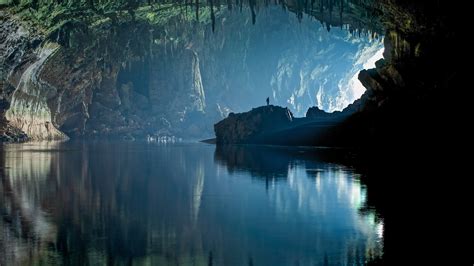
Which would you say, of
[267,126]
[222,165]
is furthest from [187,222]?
[267,126]

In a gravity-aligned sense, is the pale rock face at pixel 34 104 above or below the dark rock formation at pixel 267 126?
above

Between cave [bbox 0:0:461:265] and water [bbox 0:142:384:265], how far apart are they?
55 mm

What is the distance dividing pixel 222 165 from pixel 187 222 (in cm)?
2019

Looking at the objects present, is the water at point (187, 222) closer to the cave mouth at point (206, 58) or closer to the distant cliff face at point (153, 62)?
the distant cliff face at point (153, 62)

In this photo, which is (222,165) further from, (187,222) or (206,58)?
(206,58)

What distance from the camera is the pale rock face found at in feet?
260

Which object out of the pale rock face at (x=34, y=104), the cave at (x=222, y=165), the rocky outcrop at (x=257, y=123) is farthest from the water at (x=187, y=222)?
the pale rock face at (x=34, y=104)

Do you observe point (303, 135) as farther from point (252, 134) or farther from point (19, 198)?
point (19, 198)

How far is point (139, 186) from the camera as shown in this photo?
20812 millimetres

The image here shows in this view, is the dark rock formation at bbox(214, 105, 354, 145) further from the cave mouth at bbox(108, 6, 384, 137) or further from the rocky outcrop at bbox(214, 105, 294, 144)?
the cave mouth at bbox(108, 6, 384, 137)

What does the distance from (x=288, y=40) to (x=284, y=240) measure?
175300 mm

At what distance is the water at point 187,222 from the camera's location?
30.8 feet

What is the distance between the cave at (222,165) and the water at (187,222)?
0.05 metres

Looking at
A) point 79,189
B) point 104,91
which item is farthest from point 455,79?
point 104,91
